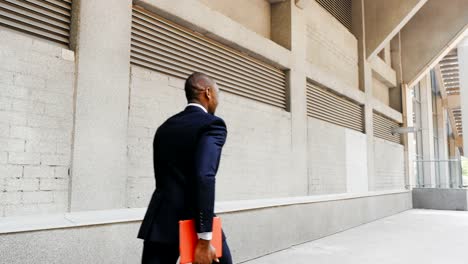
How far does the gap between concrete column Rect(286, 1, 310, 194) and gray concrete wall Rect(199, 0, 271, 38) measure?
0.50m

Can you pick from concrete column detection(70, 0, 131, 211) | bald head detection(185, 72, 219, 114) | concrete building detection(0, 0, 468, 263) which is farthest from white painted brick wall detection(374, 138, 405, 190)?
bald head detection(185, 72, 219, 114)

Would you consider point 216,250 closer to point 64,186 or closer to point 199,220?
point 199,220

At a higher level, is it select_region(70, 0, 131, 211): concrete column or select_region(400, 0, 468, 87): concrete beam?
select_region(400, 0, 468, 87): concrete beam

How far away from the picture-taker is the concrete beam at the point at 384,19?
12133 mm

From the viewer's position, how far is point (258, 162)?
6.89 metres

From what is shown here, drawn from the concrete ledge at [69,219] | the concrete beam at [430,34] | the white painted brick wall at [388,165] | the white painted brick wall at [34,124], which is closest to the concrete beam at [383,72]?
the concrete beam at [430,34]

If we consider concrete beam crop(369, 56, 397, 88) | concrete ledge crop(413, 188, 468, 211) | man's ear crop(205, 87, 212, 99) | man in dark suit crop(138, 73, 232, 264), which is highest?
concrete beam crop(369, 56, 397, 88)

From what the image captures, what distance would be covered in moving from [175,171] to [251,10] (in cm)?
614

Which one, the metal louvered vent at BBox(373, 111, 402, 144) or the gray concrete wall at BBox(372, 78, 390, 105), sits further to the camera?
the gray concrete wall at BBox(372, 78, 390, 105)

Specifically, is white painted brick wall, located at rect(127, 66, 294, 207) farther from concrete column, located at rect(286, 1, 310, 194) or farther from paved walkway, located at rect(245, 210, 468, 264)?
paved walkway, located at rect(245, 210, 468, 264)

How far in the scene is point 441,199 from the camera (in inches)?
563

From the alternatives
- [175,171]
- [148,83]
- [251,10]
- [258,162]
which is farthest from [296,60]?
[175,171]

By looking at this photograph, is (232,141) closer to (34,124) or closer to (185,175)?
(34,124)

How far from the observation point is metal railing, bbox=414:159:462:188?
15.1m
